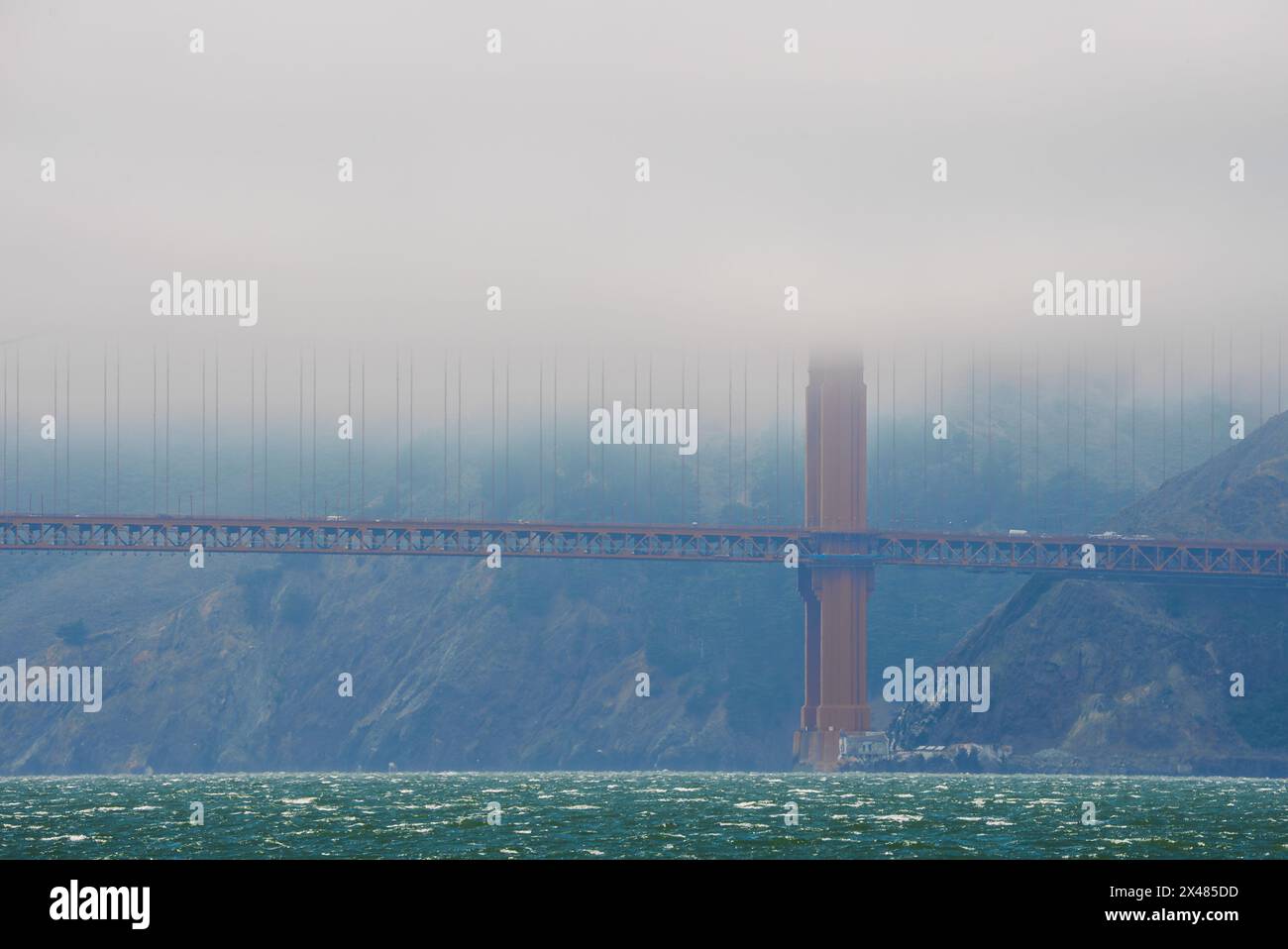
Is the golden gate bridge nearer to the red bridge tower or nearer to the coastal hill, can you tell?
the red bridge tower

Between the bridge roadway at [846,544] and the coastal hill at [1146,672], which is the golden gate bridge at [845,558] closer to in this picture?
the bridge roadway at [846,544]

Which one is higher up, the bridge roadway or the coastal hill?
the bridge roadway

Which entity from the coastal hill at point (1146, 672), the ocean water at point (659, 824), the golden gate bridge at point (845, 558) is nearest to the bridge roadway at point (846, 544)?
the golden gate bridge at point (845, 558)

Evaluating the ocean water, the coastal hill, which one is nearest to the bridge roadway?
the coastal hill

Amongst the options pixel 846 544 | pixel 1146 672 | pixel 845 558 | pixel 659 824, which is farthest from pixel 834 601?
pixel 659 824

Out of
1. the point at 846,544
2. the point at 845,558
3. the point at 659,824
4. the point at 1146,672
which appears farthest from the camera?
the point at 1146,672

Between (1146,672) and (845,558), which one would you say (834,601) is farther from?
(1146,672)

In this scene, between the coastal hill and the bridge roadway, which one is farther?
the coastal hill

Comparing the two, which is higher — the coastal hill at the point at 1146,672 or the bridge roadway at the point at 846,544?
the bridge roadway at the point at 846,544
